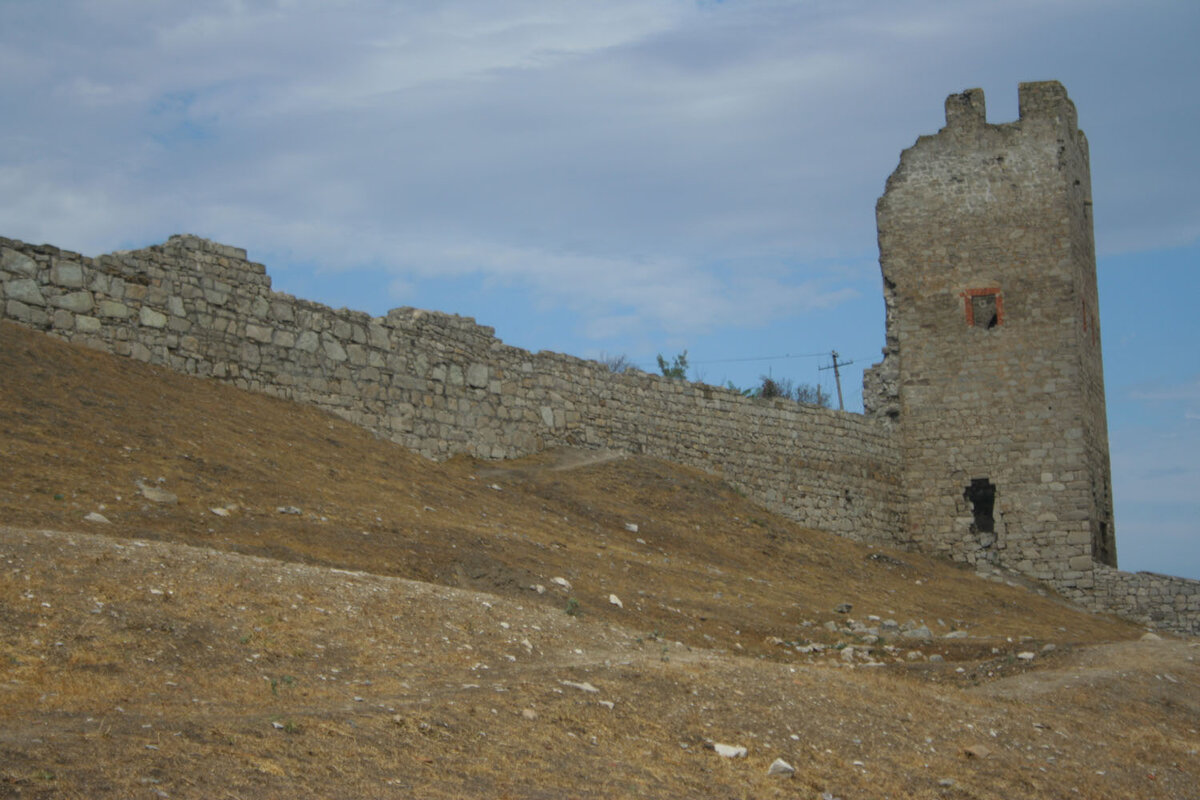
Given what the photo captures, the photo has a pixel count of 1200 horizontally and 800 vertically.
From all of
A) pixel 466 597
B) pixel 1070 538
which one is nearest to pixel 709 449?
pixel 1070 538

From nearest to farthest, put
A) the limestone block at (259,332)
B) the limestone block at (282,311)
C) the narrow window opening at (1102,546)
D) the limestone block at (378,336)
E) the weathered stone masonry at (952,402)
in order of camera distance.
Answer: the limestone block at (259,332), the limestone block at (282,311), the limestone block at (378,336), the weathered stone masonry at (952,402), the narrow window opening at (1102,546)

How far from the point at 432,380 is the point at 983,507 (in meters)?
10.3

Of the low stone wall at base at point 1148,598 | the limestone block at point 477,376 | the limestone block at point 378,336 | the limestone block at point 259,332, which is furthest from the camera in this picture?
the low stone wall at base at point 1148,598

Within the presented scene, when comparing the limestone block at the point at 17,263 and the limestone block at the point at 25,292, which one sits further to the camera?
the limestone block at the point at 25,292

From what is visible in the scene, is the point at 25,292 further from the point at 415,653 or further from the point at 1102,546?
the point at 1102,546

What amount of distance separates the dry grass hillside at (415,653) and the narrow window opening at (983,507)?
5730 mm

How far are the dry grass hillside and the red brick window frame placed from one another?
7509 millimetres

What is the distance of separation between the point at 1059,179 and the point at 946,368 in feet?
12.7

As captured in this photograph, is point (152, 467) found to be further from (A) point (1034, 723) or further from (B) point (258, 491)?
(A) point (1034, 723)

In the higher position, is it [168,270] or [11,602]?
[168,270]

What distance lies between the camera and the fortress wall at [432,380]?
54.2ft

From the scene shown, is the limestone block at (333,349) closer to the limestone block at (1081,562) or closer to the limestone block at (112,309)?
the limestone block at (112,309)

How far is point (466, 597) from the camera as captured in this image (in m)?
11.4

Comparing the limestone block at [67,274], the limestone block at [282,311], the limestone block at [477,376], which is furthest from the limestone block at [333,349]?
the limestone block at [67,274]
